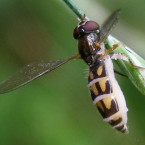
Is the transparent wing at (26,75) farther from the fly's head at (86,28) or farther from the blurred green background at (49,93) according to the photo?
the blurred green background at (49,93)

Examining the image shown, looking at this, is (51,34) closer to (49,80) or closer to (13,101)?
(49,80)

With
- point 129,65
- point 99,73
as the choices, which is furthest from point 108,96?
point 129,65

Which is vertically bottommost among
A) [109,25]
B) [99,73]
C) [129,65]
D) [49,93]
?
[129,65]

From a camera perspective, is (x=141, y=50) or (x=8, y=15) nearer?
(x=141, y=50)

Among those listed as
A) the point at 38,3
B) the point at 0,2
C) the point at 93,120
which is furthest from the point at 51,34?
the point at 93,120

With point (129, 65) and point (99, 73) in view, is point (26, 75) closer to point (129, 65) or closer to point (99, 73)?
point (99, 73)

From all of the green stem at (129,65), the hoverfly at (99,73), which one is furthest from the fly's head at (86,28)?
the green stem at (129,65)

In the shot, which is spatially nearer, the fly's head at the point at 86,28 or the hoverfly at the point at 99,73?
the hoverfly at the point at 99,73
